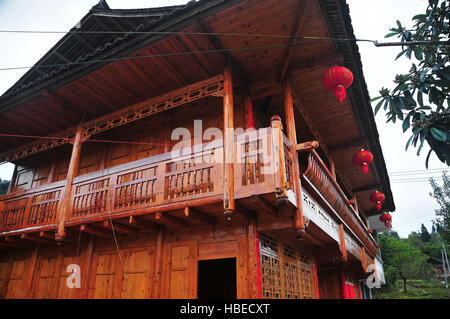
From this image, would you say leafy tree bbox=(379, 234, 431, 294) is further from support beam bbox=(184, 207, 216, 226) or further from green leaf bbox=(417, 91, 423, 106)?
green leaf bbox=(417, 91, 423, 106)

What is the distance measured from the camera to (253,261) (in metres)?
6.76

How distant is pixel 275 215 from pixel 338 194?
346 cm

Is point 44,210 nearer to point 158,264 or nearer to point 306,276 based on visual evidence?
point 158,264

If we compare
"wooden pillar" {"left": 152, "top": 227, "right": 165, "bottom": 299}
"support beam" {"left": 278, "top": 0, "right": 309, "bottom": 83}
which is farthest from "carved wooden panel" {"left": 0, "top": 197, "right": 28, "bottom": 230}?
"support beam" {"left": 278, "top": 0, "right": 309, "bottom": 83}

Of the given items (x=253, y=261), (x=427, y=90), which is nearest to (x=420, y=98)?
(x=427, y=90)

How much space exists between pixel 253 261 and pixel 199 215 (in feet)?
4.98

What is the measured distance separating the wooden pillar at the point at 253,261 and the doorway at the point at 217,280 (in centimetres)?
396

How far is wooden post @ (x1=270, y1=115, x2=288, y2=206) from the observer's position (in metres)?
5.54

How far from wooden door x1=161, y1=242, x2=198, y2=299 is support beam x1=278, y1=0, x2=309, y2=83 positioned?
4.65 m

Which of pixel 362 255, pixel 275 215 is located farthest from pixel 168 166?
pixel 362 255

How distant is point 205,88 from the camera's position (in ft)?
24.7

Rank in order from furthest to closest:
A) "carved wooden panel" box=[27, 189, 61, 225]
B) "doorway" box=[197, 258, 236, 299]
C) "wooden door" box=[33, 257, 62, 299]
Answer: "doorway" box=[197, 258, 236, 299], "wooden door" box=[33, 257, 62, 299], "carved wooden panel" box=[27, 189, 61, 225]

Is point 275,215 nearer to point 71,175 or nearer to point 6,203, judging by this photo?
point 71,175
